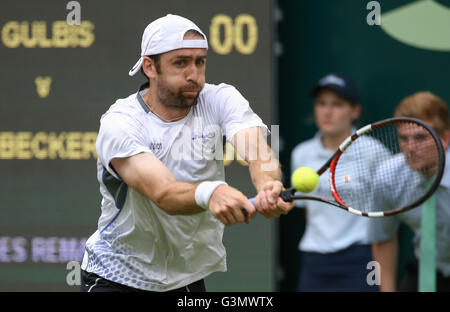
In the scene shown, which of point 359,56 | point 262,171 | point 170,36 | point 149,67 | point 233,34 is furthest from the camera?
point 359,56

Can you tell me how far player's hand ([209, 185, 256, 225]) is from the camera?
10.7 feet

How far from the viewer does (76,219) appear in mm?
5516

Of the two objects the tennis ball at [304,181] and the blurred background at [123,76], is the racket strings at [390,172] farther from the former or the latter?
the tennis ball at [304,181]

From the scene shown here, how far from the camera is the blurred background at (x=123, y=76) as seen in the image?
17.6ft

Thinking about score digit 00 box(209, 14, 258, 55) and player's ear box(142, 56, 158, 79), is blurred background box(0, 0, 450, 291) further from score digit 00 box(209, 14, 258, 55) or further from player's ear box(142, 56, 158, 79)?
player's ear box(142, 56, 158, 79)

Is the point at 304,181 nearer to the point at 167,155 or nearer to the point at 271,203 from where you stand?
the point at 271,203

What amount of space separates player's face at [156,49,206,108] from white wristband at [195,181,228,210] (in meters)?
0.59

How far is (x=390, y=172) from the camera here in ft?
15.7

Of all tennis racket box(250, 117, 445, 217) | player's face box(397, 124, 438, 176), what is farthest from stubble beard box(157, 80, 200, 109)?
player's face box(397, 124, 438, 176)

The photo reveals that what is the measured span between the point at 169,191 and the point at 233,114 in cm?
54

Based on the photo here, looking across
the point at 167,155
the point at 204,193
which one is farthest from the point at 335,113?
the point at 204,193

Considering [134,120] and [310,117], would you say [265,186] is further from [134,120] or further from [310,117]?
[310,117]
